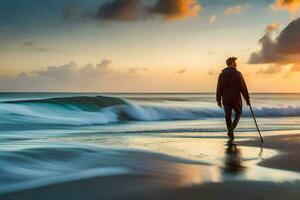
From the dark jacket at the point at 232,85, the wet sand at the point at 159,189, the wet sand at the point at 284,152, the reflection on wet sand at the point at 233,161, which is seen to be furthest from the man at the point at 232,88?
the wet sand at the point at 159,189

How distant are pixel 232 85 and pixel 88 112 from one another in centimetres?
1401

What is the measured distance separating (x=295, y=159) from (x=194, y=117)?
20985 millimetres

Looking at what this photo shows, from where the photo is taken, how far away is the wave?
69.6ft

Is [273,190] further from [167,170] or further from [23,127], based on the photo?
[23,127]

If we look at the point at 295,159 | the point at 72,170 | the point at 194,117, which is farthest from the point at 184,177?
the point at 194,117

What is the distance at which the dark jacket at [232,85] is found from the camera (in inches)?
492

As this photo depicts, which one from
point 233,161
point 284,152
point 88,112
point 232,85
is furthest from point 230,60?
point 88,112

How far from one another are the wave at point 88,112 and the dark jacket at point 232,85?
29.5ft

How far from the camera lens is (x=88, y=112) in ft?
83.9

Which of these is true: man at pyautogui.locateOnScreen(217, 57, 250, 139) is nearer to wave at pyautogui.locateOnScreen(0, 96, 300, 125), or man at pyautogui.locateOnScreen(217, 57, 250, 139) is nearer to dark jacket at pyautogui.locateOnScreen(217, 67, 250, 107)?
dark jacket at pyautogui.locateOnScreen(217, 67, 250, 107)

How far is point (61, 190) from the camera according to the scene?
546 cm

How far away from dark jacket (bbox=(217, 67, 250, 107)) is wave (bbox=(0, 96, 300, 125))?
8981mm

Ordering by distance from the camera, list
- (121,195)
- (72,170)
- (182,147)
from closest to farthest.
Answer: (121,195)
(72,170)
(182,147)

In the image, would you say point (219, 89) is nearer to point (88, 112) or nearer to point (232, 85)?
point (232, 85)
